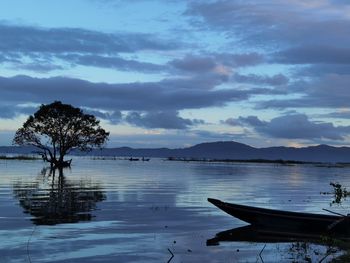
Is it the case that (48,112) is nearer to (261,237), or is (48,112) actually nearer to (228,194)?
(228,194)

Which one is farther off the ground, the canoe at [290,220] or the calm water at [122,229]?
the canoe at [290,220]

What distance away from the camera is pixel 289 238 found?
811 inches

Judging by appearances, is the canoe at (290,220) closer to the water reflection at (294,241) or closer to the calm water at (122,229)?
the water reflection at (294,241)

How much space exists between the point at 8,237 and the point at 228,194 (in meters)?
23.9

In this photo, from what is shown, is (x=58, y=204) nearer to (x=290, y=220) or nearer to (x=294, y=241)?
(x=290, y=220)

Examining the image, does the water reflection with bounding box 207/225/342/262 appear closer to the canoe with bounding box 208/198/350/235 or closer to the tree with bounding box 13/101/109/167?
the canoe with bounding box 208/198/350/235

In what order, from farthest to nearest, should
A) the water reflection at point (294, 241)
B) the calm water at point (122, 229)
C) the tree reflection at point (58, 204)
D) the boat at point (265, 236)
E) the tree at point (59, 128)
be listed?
the tree at point (59, 128) < the tree reflection at point (58, 204) < the boat at point (265, 236) < the water reflection at point (294, 241) < the calm water at point (122, 229)

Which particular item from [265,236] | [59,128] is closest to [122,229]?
[265,236]

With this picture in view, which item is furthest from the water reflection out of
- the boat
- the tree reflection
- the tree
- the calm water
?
the tree

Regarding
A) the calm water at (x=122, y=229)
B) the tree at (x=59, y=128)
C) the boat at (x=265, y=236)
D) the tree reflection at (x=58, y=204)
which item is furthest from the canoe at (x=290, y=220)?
the tree at (x=59, y=128)

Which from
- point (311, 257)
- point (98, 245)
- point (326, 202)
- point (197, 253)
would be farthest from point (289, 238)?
point (326, 202)

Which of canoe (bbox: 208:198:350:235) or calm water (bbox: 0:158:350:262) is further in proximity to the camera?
canoe (bbox: 208:198:350:235)

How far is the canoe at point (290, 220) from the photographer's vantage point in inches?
818

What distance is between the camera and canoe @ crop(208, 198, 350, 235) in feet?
68.1
